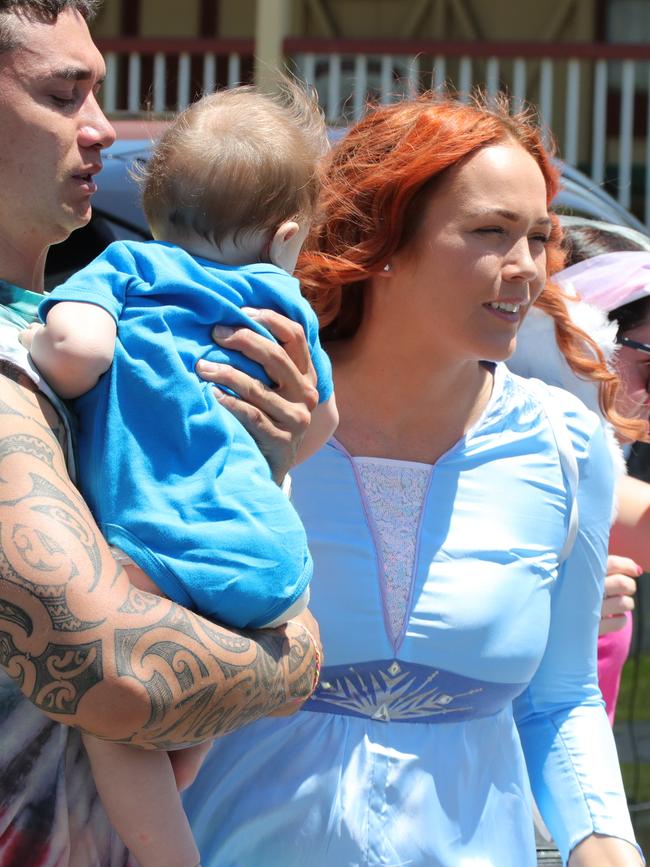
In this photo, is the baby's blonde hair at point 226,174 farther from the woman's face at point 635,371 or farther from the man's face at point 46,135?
the woman's face at point 635,371

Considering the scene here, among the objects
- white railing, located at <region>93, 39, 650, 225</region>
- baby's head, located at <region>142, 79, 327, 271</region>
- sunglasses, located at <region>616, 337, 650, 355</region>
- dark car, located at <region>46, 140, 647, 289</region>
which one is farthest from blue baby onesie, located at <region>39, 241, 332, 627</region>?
white railing, located at <region>93, 39, 650, 225</region>

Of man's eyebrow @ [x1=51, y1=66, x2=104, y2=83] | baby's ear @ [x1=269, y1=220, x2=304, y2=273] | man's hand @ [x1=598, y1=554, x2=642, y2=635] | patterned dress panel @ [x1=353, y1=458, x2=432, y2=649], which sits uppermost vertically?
man's eyebrow @ [x1=51, y1=66, x2=104, y2=83]

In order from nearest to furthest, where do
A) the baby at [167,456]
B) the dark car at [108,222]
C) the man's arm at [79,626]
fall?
the man's arm at [79,626] → the baby at [167,456] → the dark car at [108,222]

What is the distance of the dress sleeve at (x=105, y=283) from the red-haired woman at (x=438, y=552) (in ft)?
2.18

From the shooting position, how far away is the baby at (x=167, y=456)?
5.83 ft

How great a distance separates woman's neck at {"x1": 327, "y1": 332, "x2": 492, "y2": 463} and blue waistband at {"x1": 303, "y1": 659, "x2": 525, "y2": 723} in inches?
16.0

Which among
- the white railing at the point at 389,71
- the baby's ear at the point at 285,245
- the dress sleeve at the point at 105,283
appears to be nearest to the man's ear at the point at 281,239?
the baby's ear at the point at 285,245

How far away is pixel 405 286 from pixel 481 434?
0.32 metres

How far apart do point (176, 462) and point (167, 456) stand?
0.6 inches

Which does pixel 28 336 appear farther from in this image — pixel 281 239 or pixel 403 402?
pixel 403 402

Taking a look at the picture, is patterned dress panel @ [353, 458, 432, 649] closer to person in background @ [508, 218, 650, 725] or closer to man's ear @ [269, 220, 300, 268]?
man's ear @ [269, 220, 300, 268]

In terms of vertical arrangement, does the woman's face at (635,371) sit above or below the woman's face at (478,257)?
below

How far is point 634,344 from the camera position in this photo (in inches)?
137

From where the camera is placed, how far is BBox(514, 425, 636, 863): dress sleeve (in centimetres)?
247
